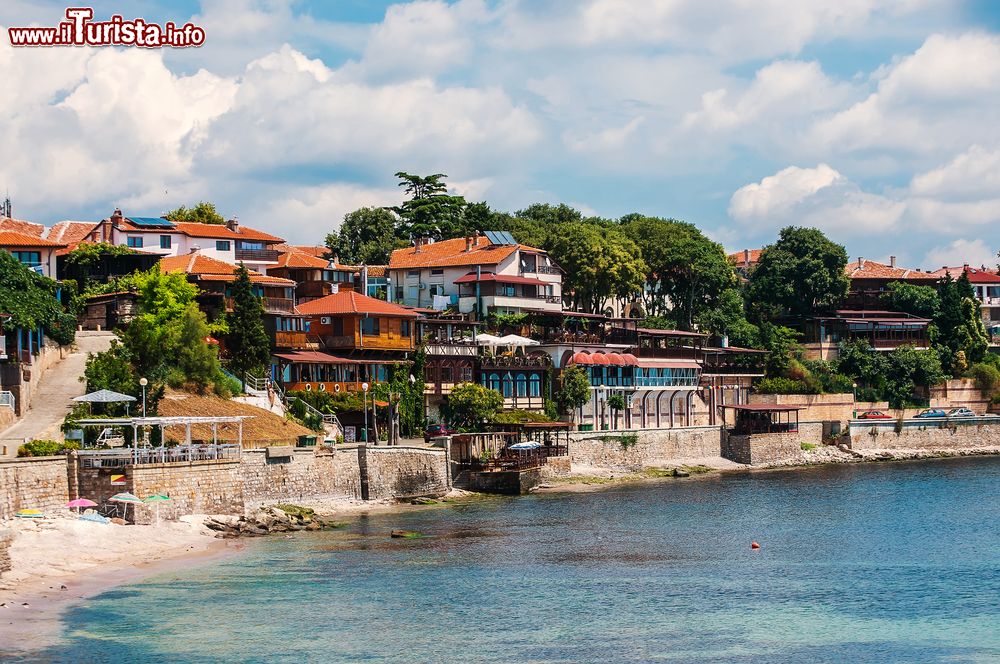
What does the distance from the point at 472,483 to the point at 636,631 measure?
3579cm

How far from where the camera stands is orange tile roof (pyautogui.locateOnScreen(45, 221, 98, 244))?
102381 mm

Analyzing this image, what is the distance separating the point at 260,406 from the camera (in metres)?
75.9

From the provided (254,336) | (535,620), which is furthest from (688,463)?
(535,620)

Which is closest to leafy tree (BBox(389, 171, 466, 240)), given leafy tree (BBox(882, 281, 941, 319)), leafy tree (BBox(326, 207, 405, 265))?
leafy tree (BBox(326, 207, 405, 265))

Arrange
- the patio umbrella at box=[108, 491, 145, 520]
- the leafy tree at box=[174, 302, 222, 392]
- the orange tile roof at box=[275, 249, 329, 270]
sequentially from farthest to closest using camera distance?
the orange tile roof at box=[275, 249, 329, 270] < the leafy tree at box=[174, 302, 222, 392] < the patio umbrella at box=[108, 491, 145, 520]

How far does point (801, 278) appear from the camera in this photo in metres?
132

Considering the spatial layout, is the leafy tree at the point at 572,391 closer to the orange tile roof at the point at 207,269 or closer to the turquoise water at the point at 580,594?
the orange tile roof at the point at 207,269

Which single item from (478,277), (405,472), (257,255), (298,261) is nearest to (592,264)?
(478,277)

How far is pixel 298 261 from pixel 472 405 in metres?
22.5

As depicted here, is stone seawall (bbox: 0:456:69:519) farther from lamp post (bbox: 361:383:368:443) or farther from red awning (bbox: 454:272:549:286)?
red awning (bbox: 454:272:549:286)

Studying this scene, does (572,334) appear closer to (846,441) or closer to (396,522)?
(846,441)

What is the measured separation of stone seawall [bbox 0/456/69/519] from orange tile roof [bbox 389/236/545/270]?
183ft

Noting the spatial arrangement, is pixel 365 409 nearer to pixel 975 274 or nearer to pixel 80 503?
pixel 80 503

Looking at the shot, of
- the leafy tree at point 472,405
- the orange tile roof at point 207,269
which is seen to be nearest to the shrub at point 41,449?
the orange tile roof at point 207,269
